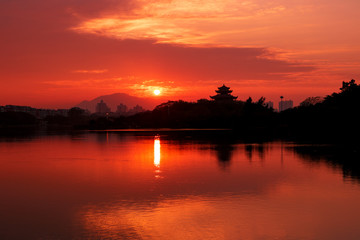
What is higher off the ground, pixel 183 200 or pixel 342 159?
pixel 342 159

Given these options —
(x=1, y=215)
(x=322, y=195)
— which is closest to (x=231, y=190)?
(x=322, y=195)

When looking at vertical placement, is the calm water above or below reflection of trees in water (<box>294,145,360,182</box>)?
below

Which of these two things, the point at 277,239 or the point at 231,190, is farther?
the point at 231,190

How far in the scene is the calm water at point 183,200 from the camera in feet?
40.4

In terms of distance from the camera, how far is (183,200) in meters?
16.7

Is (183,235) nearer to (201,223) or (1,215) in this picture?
(201,223)

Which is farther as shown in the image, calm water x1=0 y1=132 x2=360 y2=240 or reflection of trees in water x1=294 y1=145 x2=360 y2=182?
reflection of trees in water x1=294 y1=145 x2=360 y2=182

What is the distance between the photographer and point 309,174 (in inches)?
930

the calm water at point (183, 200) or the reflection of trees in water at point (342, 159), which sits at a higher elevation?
the reflection of trees in water at point (342, 159)

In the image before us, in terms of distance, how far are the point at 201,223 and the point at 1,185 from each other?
13.4 metres

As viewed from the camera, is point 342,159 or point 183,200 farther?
point 342,159

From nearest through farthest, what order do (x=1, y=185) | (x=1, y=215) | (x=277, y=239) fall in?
(x=277, y=239)
(x=1, y=215)
(x=1, y=185)

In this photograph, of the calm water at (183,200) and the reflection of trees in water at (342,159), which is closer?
the calm water at (183,200)

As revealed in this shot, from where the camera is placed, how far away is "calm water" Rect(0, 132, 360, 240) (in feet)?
40.4
